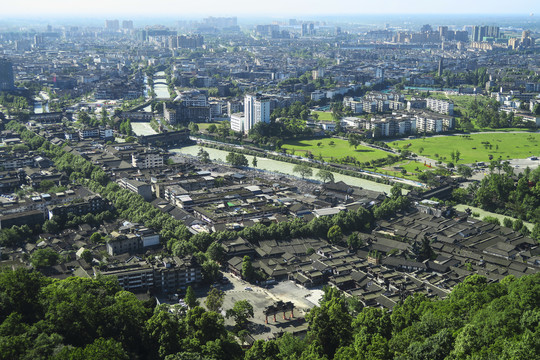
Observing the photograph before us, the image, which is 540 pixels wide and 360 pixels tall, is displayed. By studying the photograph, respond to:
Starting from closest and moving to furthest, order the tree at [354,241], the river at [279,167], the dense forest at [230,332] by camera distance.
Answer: the dense forest at [230,332], the tree at [354,241], the river at [279,167]

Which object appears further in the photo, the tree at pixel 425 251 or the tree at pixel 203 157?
the tree at pixel 203 157

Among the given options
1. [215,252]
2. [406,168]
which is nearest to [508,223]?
[406,168]

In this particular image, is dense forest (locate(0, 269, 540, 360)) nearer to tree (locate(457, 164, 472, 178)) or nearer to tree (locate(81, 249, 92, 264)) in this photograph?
tree (locate(81, 249, 92, 264))

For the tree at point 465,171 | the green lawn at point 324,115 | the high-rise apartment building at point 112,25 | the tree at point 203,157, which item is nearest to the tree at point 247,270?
the tree at point 203,157

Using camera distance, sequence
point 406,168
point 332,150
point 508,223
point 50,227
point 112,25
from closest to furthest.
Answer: point 50,227 < point 508,223 < point 406,168 < point 332,150 < point 112,25

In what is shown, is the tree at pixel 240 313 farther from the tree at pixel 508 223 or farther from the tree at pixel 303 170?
the tree at pixel 303 170

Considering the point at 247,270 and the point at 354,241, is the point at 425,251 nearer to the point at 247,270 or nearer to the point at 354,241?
the point at 354,241

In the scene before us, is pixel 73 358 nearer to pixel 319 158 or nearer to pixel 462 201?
pixel 462 201
